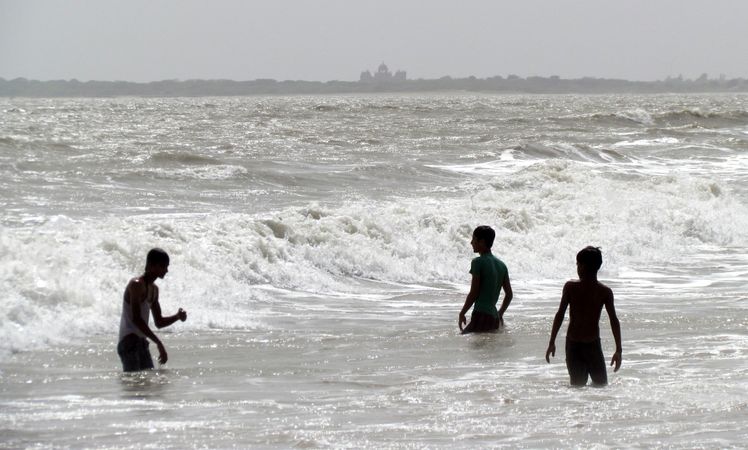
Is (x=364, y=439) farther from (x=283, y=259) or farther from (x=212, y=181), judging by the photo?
(x=212, y=181)

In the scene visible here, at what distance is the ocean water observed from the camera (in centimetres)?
642

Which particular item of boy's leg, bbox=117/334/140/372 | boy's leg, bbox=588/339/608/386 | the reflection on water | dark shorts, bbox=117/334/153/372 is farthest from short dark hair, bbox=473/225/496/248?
boy's leg, bbox=117/334/140/372

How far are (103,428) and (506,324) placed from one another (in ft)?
16.6

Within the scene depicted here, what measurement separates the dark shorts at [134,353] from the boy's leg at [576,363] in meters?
2.72

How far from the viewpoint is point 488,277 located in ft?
29.4

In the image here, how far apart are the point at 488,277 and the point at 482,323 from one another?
1.63 ft

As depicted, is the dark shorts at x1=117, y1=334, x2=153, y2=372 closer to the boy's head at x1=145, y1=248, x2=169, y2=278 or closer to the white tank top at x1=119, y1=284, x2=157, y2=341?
the white tank top at x1=119, y1=284, x2=157, y2=341

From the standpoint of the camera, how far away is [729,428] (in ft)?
20.6

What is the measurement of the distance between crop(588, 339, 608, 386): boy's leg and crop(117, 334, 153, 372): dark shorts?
113 inches

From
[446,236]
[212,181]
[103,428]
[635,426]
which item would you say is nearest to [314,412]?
[103,428]

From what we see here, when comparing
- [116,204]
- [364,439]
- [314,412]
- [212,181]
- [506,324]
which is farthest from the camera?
[212,181]

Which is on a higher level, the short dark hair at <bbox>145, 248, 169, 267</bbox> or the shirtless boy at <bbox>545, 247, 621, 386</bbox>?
the short dark hair at <bbox>145, 248, 169, 267</bbox>

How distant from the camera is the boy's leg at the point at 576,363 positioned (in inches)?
281

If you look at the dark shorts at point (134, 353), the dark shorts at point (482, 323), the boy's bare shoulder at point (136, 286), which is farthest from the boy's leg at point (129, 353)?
the dark shorts at point (482, 323)
